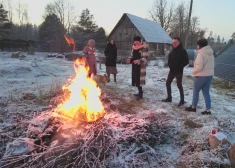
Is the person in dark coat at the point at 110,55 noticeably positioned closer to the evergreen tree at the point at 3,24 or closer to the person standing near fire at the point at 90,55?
the person standing near fire at the point at 90,55

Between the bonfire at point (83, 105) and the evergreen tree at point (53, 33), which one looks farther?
the evergreen tree at point (53, 33)

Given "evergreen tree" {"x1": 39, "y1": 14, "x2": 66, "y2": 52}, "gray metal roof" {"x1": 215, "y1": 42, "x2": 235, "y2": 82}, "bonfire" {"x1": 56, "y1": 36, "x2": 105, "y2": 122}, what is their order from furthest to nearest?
"evergreen tree" {"x1": 39, "y1": 14, "x2": 66, "y2": 52} < "gray metal roof" {"x1": 215, "y1": 42, "x2": 235, "y2": 82} < "bonfire" {"x1": 56, "y1": 36, "x2": 105, "y2": 122}

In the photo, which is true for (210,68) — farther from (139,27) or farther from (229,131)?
(139,27)

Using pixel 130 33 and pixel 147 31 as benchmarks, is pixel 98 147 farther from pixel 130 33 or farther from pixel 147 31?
pixel 147 31

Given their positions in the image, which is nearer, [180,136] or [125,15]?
[180,136]

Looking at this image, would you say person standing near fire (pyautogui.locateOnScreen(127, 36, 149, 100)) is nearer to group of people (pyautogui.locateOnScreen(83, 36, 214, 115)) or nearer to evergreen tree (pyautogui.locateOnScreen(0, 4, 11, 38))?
group of people (pyautogui.locateOnScreen(83, 36, 214, 115))

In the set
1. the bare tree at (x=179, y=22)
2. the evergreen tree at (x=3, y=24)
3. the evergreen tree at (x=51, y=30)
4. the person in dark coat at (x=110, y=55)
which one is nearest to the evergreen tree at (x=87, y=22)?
the evergreen tree at (x=51, y=30)

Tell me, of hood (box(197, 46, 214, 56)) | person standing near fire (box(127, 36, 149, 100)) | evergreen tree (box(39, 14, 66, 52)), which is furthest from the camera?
evergreen tree (box(39, 14, 66, 52))

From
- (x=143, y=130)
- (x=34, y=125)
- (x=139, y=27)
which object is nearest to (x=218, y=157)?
(x=143, y=130)

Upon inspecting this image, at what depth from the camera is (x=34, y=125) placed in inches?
167

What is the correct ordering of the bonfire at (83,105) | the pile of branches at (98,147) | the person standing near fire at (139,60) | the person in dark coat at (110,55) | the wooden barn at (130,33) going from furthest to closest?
the wooden barn at (130,33) → the person in dark coat at (110,55) → the person standing near fire at (139,60) → the bonfire at (83,105) → the pile of branches at (98,147)

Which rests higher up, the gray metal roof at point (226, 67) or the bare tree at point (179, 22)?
the bare tree at point (179, 22)

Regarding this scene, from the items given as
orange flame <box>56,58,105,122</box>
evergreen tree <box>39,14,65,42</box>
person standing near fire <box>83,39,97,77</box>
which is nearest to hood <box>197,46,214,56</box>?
orange flame <box>56,58,105,122</box>

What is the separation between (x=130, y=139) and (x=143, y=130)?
0.30m
